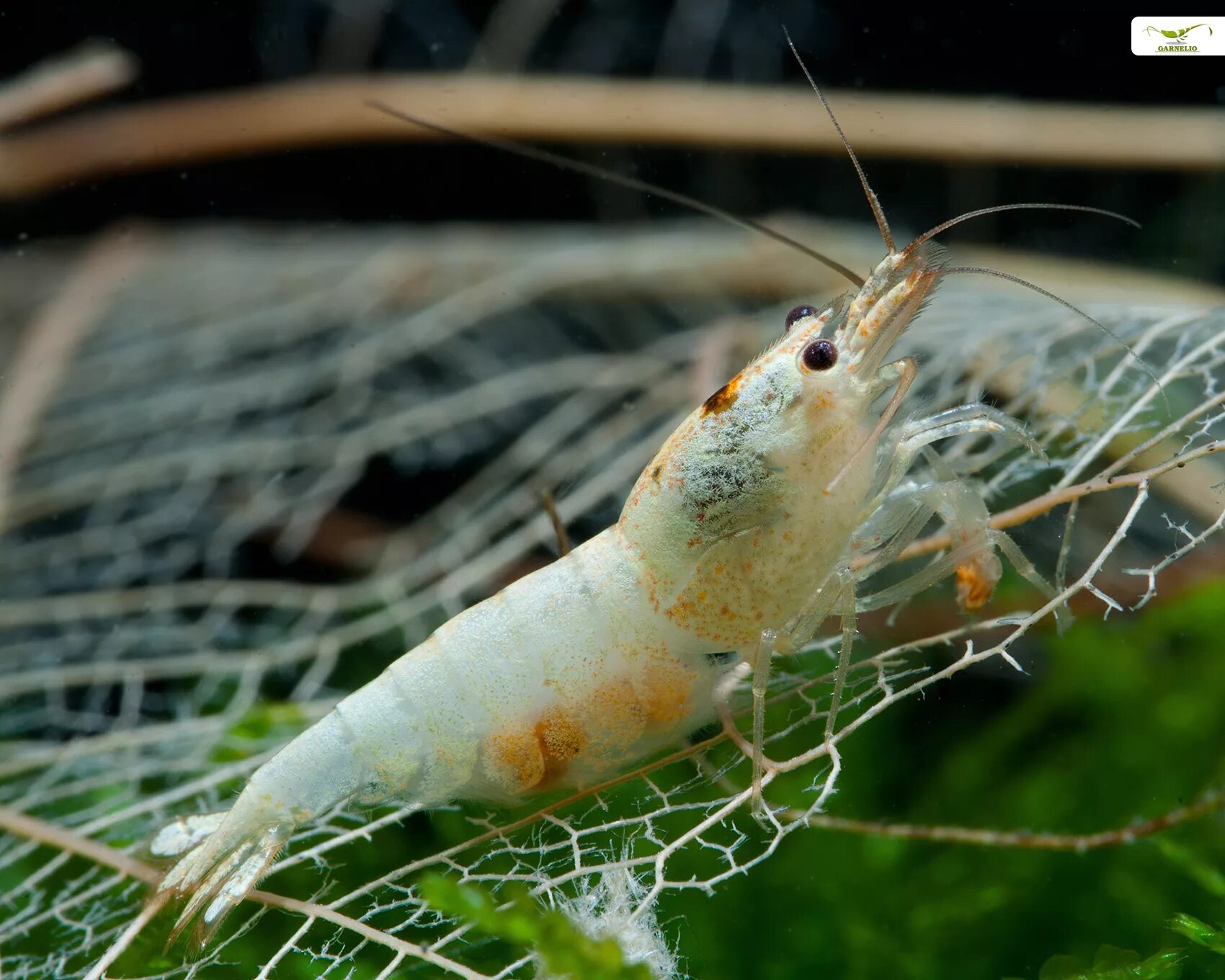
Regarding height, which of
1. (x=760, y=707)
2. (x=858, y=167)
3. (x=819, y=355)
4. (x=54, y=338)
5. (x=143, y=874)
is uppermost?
(x=54, y=338)

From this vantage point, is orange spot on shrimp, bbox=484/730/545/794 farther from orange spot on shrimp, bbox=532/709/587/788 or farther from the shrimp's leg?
the shrimp's leg

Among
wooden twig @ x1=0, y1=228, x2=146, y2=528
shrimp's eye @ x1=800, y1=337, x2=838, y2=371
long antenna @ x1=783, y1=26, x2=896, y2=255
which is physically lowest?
shrimp's eye @ x1=800, y1=337, x2=838, y2=371

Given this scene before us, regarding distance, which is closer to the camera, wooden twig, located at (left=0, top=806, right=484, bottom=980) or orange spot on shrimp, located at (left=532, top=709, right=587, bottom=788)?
wooden twig, located at (left=0, top=806, right=484, bottom=980)

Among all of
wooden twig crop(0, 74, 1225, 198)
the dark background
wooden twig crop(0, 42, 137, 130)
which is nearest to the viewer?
the dark background

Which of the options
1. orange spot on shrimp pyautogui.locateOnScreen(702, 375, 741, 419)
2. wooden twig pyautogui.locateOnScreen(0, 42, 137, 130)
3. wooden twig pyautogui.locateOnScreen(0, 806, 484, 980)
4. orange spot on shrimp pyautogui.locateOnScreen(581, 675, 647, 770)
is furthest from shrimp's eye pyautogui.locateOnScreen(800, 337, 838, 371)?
wooden twig pyautogui.locateOnScreen(0, 42, 137, 130)

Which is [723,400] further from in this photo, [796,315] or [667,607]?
[667,607]

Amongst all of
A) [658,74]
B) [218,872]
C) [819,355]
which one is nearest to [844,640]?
[819,355]
